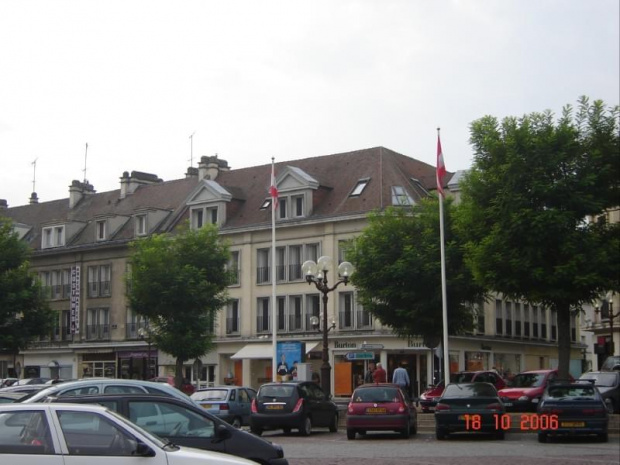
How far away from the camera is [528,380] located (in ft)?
103

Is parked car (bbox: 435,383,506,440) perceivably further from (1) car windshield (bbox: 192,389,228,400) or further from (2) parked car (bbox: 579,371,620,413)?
(1) car windshield (bbox: 192,389,228,400)

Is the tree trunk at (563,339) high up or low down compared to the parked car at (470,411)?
up

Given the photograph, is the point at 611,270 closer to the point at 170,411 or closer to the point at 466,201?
the point at 466,201

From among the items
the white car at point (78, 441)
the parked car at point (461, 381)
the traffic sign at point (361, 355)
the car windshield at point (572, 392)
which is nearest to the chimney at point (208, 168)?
the traffic sign at point (361, 355)

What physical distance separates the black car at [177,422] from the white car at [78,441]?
2.77 metres

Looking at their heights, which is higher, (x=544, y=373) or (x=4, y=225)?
(x=4, y=225)

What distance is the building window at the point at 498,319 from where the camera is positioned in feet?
193

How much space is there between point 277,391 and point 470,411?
17.6ft

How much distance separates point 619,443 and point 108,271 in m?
46.0

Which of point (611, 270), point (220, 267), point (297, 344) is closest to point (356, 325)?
point (297, 344)

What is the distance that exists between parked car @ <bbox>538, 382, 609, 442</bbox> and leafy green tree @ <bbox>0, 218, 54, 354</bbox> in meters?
32.9

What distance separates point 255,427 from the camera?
87.9 ft

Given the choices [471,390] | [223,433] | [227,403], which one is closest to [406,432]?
[471,390]
